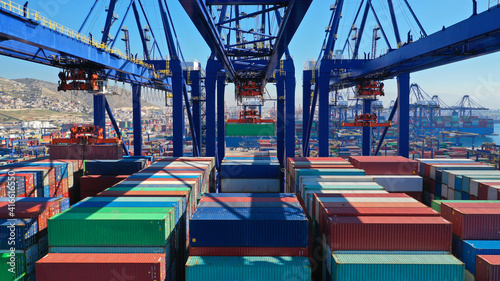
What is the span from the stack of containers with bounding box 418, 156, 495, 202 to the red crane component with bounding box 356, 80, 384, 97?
7787mm

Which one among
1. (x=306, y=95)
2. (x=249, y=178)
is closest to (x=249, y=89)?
(x=306, y=95)

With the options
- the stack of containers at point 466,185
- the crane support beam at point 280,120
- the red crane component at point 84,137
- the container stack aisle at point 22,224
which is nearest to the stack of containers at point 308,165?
the stack of containers at point 466,185

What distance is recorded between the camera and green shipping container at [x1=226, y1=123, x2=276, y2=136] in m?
31.1

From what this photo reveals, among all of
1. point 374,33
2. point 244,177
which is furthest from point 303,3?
point 374,33

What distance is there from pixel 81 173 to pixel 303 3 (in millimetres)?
20503

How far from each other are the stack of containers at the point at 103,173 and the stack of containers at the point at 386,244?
15.3 m

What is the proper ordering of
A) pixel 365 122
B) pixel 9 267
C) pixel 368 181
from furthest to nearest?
pixel 365 122 → pixel 368 181 → pixel 9 267

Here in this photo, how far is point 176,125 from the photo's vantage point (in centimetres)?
2653

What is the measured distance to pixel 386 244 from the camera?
1083 centimetres

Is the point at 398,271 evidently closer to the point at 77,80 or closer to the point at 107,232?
the point at 107,232

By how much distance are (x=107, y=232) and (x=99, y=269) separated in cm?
129

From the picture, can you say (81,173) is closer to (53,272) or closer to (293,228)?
(53,272)

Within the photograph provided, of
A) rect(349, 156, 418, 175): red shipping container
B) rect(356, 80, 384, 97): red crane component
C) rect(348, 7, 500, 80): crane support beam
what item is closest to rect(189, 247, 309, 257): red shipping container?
rect(348, 7, 500, 80): crane support beam

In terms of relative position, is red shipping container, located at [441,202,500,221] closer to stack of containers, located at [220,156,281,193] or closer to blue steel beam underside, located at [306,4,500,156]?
blue steel beam underside, located at [306,4,500,156]
